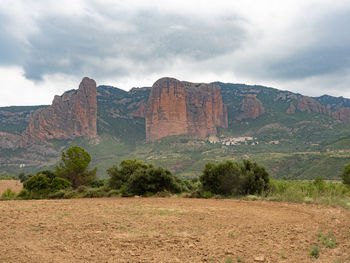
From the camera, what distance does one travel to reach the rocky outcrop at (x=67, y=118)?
5556 inches

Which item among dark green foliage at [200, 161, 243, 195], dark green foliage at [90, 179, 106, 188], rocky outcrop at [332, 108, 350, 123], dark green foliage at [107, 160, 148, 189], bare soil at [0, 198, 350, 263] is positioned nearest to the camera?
bare soil at [0, 198, 350, 263]

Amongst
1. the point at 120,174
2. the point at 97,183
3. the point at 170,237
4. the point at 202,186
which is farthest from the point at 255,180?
the point at 97,183

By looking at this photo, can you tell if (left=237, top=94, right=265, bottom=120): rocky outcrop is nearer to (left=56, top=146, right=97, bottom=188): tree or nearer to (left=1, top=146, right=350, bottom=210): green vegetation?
(left=1, top=146, right=350, bottom=210): green vegetation

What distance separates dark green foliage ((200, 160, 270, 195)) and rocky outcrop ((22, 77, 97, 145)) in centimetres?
13343

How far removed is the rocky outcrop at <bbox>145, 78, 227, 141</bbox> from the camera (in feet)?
534

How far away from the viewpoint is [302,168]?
71.2m

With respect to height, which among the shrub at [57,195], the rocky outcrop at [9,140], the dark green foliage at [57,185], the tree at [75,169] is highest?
the rocky outcrop at [9,140]

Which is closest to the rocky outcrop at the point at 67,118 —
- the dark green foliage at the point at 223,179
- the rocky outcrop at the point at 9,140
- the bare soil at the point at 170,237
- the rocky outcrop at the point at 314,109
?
the rocky outcrop at the point at 9,140

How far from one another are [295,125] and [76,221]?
161419 millimetres

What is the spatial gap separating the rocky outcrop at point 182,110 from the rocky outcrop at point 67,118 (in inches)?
1382

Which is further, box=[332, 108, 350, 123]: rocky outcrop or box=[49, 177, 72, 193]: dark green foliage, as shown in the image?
box=[332, 108, 350, 123]: rocky outcrop

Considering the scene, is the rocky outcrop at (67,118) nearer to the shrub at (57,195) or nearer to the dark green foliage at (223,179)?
the shrub at (57,195)

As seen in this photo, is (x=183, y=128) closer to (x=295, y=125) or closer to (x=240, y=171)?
(x=295, y=125)

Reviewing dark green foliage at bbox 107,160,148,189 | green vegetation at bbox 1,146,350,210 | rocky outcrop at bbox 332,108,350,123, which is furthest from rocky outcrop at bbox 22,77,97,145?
rocky outcrop at bbox 332,108,350,123
